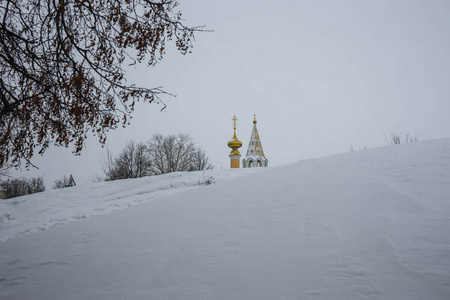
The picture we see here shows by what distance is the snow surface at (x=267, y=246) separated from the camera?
1.79 metres

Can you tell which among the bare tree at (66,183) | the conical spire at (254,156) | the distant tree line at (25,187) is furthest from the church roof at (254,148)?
the distant tree line at (25,187)

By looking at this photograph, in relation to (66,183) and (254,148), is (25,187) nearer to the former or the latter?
(66,183)

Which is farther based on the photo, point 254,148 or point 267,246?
point 254,148

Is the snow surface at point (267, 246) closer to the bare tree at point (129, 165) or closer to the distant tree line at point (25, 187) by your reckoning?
the bare tree at point (129, 165)

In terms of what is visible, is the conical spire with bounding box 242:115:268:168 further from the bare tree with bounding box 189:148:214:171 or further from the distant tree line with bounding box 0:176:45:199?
the distant tree line with bounding box 0:176:45:199

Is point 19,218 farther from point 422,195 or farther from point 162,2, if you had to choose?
point 422,195

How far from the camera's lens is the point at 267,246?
2379 millimetres

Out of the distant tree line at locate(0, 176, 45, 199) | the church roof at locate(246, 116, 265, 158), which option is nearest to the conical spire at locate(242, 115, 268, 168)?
the church roof at locate(246, 116, 265, 158)

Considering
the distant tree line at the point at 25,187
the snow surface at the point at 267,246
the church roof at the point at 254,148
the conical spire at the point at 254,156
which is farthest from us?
the distant tree line at the point at 25,187

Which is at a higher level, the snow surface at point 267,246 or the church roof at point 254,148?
the church roof at point 254,148

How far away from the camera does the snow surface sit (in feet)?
5.86

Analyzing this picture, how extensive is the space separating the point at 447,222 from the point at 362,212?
73 cm

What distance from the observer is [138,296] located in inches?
70.4

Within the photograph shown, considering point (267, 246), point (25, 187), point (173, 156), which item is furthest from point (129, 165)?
point (25, 187)
